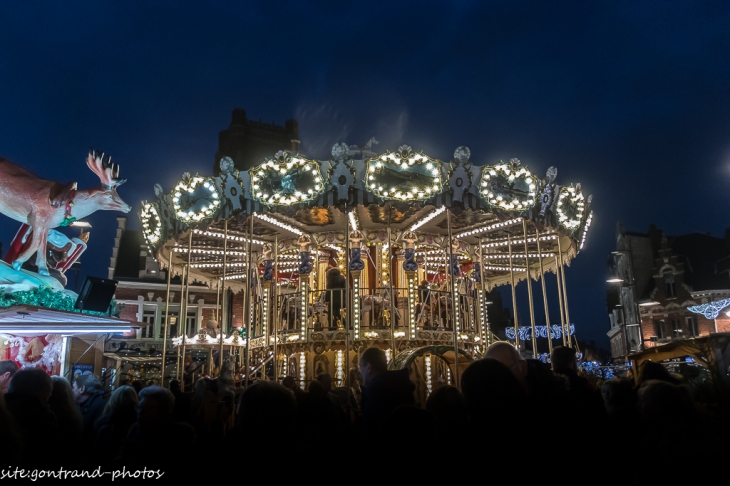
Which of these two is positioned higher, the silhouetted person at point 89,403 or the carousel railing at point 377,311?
the carousel railing at point 377,311

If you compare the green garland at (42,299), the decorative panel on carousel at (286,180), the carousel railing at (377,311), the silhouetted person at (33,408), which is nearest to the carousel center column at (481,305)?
the carousel railing at (377,311)

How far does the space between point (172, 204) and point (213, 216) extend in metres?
1.48

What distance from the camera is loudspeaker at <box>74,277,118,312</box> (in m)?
11.7

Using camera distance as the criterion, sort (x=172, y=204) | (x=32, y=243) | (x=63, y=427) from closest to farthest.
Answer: (x=63, y=427) → (x=32, y=243) → (x=172, y=204)

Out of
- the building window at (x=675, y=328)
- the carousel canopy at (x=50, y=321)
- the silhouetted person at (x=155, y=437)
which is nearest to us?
the silhouetted person at (x=155, y=437)

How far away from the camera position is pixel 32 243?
40.1ft

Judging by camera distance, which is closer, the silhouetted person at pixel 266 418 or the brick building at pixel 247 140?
the silhouetted person at pixel 266 418

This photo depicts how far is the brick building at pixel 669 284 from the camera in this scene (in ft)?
115

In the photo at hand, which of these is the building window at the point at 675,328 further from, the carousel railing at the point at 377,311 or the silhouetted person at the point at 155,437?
the silhouetted person at the point at 155,437

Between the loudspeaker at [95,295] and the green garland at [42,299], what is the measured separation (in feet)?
0.46

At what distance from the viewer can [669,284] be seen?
37.3 meters

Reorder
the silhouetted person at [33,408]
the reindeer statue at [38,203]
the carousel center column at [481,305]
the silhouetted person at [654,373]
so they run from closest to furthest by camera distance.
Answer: the silhouetted person at [33,408] → the silhouetted person at [654,373] → the reindeer statue at [38,203] → the carousel center column at [481,305]

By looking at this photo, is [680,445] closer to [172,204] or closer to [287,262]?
[172,204]

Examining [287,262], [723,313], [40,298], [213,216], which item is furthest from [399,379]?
[723,313]
